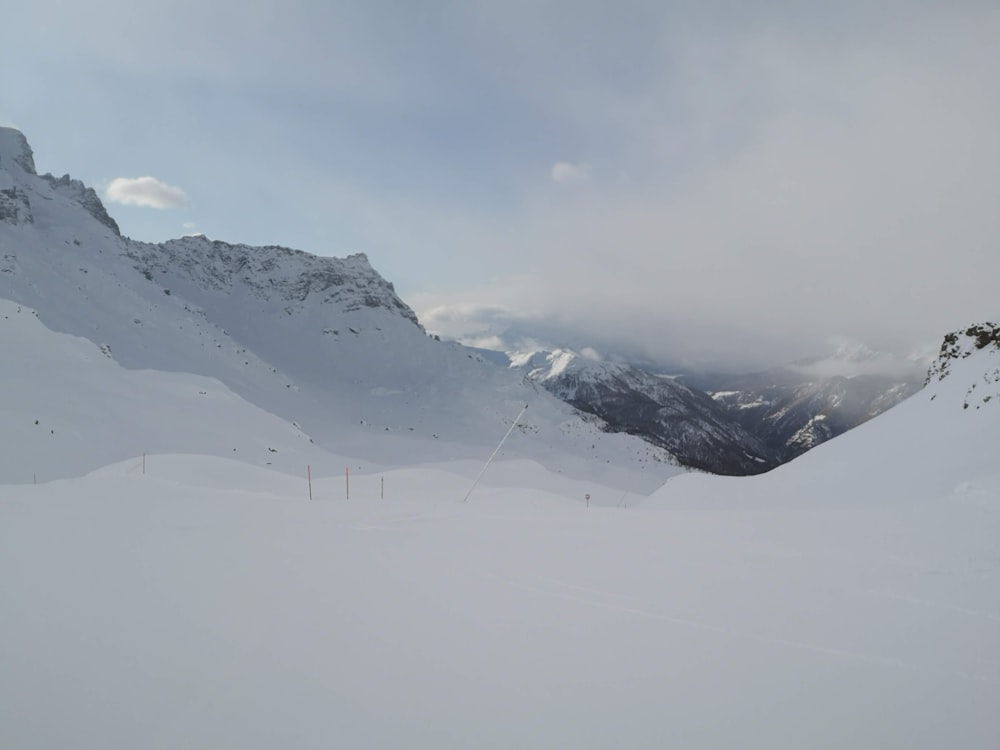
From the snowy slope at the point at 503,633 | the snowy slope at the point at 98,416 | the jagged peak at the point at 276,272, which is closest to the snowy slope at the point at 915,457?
the snowy slope at the point at 503,633

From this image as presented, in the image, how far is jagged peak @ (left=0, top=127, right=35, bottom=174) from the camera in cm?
7006

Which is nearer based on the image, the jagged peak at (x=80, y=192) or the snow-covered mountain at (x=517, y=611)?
the snow-covered mountain at (x=517, y=611)

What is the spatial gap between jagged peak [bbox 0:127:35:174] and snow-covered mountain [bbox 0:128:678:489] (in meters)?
0.19

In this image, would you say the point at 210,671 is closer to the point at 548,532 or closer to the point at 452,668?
the point at 452,668

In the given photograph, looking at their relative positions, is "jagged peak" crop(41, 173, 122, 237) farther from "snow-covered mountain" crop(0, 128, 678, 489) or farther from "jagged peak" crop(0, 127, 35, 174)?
"jagged peak" crop(0, 127, 35, 174)

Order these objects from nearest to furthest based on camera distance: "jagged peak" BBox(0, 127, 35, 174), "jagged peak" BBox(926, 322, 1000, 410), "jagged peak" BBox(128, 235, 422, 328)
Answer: "jagged peak" BBox(926, 322, 1000, 410) → "jagged peak" BBox(0, 127, 35, 174) → "jagged peak" BBox(128, 235, 422, 328)

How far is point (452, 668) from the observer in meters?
4.39

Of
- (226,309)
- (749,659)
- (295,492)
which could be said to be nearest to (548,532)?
(749,659)

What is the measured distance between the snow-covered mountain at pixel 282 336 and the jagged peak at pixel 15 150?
191 millimetres

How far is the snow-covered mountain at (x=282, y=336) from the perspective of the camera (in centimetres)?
4806

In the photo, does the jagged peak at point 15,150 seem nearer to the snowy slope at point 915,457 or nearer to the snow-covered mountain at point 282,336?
the snow-covered mountain at point 282,336

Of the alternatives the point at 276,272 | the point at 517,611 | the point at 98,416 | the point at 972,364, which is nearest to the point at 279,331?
the point at 276,272

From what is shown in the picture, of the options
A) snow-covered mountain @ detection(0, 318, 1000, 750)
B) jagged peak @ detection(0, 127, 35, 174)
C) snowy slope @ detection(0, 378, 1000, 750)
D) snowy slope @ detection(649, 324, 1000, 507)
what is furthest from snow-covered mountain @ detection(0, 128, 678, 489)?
snowy slope @ detection(649, 324, 1000, 507)

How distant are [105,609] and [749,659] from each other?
21.4ft
